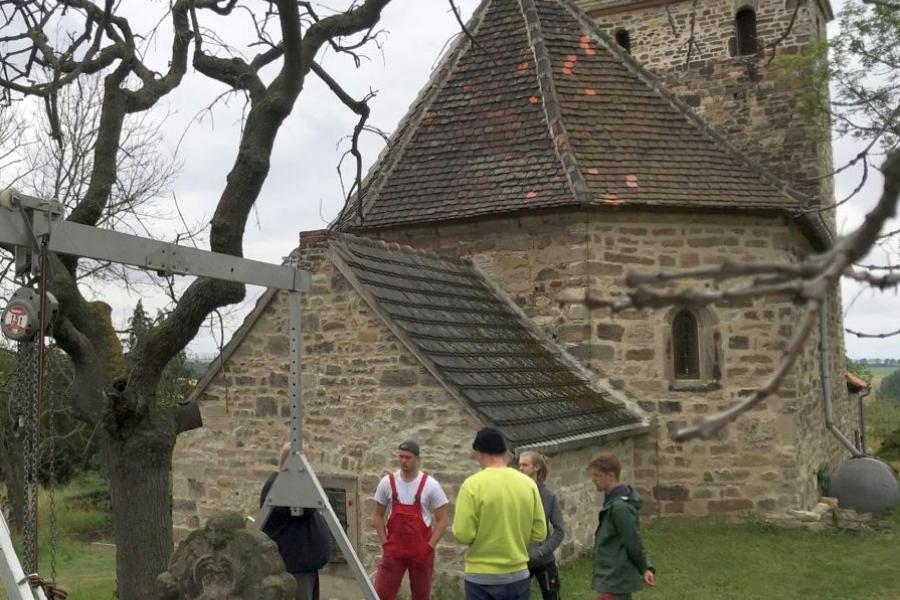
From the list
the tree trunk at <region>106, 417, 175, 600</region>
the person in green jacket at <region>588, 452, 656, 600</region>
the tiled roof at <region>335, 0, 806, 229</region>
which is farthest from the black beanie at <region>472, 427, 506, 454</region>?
the tiled roof at <region>335, 0, 806, 229</region>

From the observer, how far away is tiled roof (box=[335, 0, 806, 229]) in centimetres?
1212

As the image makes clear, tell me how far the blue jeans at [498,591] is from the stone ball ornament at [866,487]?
9075mm

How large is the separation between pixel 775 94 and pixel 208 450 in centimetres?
987

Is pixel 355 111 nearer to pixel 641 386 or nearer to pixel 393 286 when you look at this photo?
pixel 393 286

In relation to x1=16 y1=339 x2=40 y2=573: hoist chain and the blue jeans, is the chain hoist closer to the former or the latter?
x1=16 y1=339 x2=40 y2=573: hoist chain

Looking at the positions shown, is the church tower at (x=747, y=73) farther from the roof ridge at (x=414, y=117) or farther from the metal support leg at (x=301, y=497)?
the metal support leg at (x=301, y=497)

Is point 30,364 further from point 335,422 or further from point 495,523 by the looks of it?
Answer: point 335,422

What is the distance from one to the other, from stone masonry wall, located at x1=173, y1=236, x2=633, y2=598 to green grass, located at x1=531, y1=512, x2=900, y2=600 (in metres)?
0.94

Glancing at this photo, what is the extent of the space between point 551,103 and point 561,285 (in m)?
2.59

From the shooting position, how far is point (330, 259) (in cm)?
942

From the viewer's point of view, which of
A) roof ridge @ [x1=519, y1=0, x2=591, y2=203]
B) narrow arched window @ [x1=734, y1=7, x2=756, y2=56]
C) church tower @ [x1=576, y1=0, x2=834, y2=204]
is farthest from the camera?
narrow arched window @ [x1=734, y1=7, x2=756, y2=56]

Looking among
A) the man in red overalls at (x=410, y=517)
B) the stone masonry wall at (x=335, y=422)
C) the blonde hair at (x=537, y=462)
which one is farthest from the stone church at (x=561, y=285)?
the man in red overalls at (x=410, y=517)

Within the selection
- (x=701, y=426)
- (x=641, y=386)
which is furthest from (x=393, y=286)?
(x=701, y=426)

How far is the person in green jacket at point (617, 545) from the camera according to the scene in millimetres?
5613
